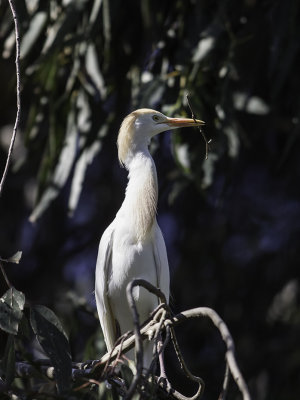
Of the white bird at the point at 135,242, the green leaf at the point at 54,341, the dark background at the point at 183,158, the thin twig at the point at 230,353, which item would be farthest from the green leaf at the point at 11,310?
the dark background at the point at 183,158

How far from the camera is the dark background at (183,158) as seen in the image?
7.82 ft

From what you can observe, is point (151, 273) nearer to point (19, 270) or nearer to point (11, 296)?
point (11, 296)

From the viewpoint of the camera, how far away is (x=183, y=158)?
2336 millimetres

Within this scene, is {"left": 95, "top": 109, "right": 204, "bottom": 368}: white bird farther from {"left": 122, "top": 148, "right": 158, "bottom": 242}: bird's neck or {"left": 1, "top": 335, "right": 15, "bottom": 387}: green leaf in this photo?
{"left": 1, "top": 335, "right": 15, "bottom": 387}: green leaf

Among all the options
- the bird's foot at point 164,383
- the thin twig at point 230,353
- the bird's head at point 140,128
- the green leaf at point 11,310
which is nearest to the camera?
the thin twig at point 230,353

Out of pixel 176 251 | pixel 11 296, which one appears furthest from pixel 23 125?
pixel 11 296

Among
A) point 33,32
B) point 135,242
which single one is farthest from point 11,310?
point 33,32

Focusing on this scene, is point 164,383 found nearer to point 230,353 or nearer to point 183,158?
point 230,353

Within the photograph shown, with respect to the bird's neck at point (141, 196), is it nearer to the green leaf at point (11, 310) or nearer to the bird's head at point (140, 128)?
the bird's head at point (140, 128)

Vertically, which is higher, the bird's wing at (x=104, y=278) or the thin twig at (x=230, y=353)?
the thin twig at (x=230, y=353)

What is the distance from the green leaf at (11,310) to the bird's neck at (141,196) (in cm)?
70

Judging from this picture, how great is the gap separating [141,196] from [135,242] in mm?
127

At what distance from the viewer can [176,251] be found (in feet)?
11.7

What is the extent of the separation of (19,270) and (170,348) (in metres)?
1.01
